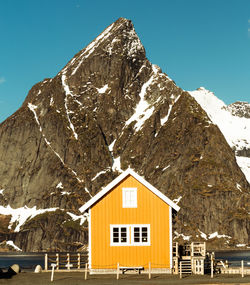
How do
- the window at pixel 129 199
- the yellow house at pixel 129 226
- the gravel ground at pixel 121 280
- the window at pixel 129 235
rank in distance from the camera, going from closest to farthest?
the gravel ground at pixel 121 280
the yellow house at pixel 129 226
the window at pixel 129 235
the window at pixel 129 199

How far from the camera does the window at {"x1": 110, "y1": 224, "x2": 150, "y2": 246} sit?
170 ft

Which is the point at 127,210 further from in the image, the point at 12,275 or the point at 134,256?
the point at 12,275

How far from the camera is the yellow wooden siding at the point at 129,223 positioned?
169ft

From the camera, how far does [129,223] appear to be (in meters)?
52.2

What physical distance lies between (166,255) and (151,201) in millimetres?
5446

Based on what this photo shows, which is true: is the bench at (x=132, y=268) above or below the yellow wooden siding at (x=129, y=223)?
below

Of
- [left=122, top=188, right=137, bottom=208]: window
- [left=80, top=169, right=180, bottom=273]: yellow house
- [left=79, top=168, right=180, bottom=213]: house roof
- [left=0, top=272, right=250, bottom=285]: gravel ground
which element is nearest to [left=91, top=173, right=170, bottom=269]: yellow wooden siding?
[left=80, top=169, right=180, bottom=273]: yellow house

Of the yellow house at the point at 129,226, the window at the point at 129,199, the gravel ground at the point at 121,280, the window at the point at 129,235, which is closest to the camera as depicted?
the gravel ground at the point at 121,280

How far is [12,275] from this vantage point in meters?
51.8

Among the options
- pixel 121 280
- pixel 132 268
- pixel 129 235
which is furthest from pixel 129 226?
pixel 121 280

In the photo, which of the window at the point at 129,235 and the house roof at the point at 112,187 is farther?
the window at the point at 129,235

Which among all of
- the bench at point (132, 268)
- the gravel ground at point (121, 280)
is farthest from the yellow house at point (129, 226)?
the gravel ground at point (121, 280)

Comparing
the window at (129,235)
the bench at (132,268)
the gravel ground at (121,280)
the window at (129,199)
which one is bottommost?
the gravel ground at (121,280)

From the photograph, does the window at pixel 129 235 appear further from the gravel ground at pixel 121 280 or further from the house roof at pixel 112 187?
the gravel ground at pixel 121 280
